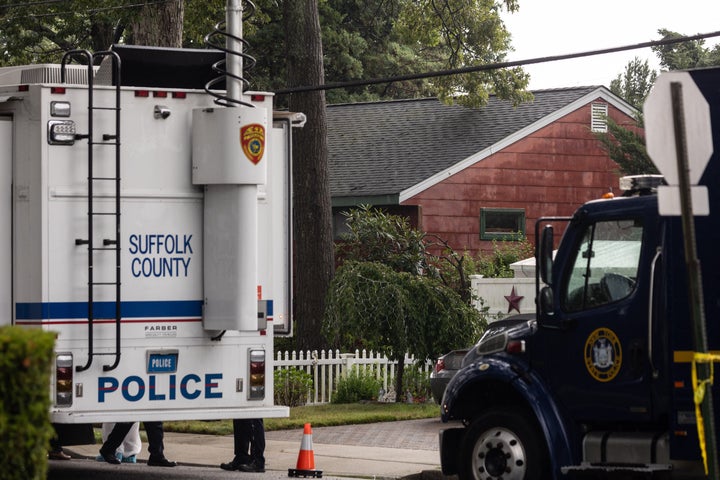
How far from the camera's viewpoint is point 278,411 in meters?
11.7

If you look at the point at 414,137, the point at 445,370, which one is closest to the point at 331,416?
the point at 445,370

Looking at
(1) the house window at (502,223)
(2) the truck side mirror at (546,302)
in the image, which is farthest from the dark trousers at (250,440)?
(1) the house window at (502,223)

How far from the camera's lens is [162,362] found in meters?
11.4

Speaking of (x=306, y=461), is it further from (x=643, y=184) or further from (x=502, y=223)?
(x=502, y=223)

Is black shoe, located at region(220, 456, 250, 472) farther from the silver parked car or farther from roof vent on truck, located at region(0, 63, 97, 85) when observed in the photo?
the silver parked car

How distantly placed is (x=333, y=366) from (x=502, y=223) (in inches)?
330

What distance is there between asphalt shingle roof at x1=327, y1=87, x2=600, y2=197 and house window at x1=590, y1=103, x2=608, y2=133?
1.58 feet

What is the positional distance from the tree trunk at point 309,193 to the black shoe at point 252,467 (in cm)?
999

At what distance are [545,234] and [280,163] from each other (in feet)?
9.40

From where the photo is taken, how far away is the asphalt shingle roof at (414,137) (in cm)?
2883

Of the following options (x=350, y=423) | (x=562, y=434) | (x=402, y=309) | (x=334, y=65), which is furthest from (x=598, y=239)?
(x=334, y=65)

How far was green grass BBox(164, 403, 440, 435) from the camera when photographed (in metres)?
17.4

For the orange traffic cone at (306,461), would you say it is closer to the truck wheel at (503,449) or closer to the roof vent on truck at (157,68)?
the truck wheel at (503,449)

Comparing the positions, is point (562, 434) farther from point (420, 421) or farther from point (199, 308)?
point (420, 421)
